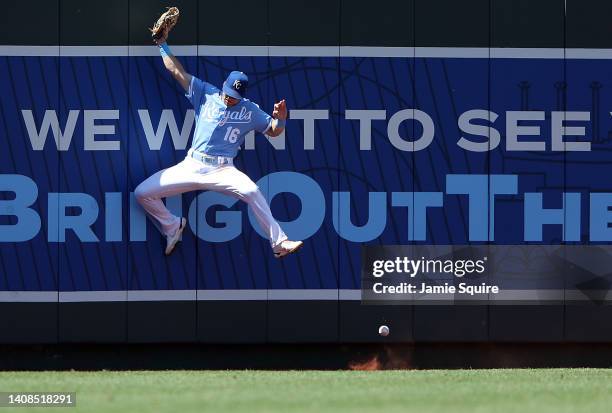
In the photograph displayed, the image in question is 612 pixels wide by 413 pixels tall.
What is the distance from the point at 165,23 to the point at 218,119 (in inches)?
43.0

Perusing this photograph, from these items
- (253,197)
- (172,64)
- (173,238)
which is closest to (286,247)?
(253,197)

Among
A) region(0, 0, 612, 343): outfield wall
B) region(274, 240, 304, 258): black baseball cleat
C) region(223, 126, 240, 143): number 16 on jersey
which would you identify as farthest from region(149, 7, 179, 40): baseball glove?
region(274, 240, 304, 258): black baseball cleat

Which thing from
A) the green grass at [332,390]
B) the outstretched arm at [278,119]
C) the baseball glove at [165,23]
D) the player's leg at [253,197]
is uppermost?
the baseball glove at [165,23]

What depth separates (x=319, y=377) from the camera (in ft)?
37.8

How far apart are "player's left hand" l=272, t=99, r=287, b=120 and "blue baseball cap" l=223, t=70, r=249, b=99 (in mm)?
405

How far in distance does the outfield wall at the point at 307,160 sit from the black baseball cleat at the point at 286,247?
1.08 ft

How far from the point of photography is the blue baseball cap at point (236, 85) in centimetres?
1187

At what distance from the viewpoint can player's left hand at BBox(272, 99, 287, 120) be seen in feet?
38.4

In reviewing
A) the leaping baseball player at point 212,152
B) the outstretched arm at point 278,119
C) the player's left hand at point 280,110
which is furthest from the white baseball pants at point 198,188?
the player's left hand at point 280,110

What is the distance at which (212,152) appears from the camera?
12.0 metres

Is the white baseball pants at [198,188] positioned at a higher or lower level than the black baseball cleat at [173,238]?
higher

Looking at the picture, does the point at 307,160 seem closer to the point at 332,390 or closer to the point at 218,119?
the point at 218,119

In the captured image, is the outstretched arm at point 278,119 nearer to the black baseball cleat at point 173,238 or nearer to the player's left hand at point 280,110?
the player's left hand at point 280,110

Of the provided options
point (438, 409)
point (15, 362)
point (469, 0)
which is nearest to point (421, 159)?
point (469, 0)
